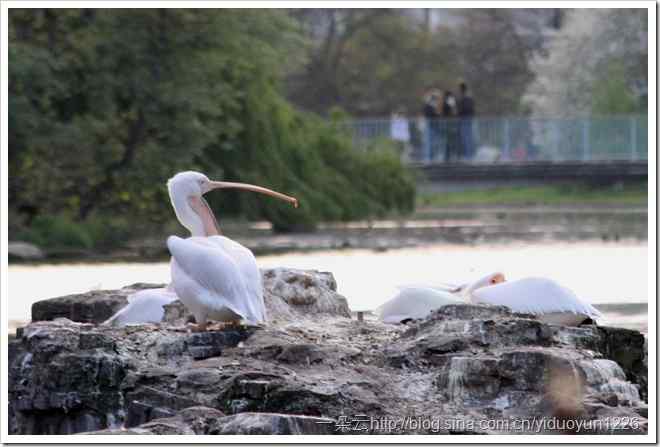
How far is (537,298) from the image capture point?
1112 cm

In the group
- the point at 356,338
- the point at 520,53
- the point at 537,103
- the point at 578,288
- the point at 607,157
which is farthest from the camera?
the point at 520,53

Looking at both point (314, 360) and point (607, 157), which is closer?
point (314, 360)

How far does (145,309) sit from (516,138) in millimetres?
26759

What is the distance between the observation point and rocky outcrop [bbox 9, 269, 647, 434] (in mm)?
8750

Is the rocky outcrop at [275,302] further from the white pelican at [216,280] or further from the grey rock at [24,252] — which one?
the grey rock at [24,252]

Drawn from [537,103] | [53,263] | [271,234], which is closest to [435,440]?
[53,263]

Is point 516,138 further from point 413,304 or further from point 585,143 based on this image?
point 413,304

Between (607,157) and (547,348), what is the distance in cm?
2679

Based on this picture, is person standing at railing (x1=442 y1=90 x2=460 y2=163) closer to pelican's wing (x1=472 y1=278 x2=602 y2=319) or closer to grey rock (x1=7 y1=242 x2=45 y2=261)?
grey rock (x1=7 y1=242 x2=45 y2=261)

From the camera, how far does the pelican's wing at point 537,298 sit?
36.3 feet

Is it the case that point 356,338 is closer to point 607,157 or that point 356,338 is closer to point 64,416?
point 64,416

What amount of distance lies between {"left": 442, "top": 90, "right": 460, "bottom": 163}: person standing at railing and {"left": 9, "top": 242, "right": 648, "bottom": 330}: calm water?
41.4 feet

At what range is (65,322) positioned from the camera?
10320 millimetres

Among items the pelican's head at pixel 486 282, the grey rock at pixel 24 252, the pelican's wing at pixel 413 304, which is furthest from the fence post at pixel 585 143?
the pelican's wing at pixel 413 304
